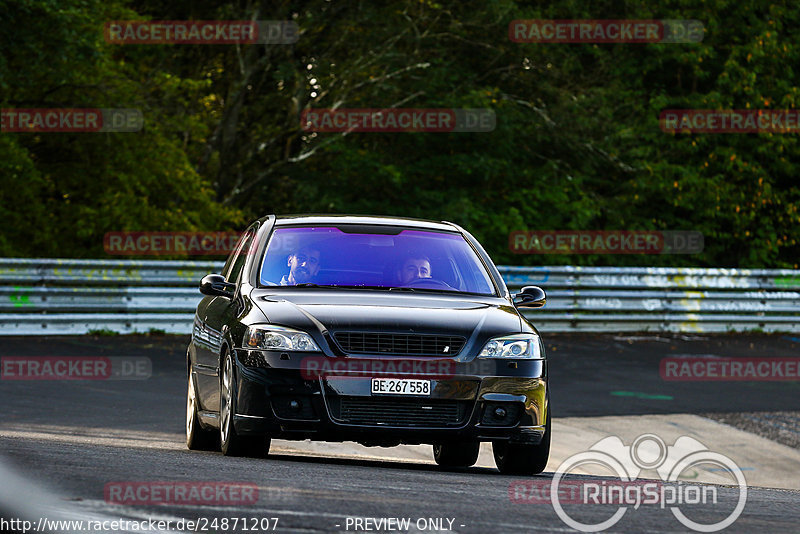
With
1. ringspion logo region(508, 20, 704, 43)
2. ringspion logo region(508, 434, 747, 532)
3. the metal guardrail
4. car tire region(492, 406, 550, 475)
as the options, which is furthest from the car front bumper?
ringspion logo region(508, 20, 704, 43)

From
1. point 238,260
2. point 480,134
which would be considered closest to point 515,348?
point 238,260

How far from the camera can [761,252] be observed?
111 ft

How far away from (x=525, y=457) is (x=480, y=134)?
72.2ft

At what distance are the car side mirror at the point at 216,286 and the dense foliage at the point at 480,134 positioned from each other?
56.1 ft

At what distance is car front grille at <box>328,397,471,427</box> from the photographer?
8969 mm

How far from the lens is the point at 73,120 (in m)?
26.5

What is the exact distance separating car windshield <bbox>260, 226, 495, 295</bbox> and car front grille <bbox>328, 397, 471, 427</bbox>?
1.12 metres

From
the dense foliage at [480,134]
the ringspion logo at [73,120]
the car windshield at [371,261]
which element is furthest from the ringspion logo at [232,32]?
the car windshield at [371,261]

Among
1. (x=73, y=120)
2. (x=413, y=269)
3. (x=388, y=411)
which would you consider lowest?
(x=388, y=411)

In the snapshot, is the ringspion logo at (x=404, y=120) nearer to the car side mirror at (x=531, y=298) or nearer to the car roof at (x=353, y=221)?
the car roof at (x=353, y=221)

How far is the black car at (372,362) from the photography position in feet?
29.5

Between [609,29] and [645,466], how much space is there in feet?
69.4

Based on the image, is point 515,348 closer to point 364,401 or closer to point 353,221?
point 364,401

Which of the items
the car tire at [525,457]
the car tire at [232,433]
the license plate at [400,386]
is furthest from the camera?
the car tire at [525,457]
